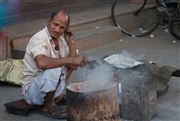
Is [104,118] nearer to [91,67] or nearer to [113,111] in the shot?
[113,111]

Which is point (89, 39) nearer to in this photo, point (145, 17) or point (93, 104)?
point (145, 17)

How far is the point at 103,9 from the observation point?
10.2 meters

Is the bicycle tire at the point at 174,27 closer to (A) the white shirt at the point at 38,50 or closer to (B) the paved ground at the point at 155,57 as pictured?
(B) the paved ground at the point at 155,57

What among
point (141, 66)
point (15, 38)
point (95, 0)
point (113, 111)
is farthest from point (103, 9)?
point (113, 111)

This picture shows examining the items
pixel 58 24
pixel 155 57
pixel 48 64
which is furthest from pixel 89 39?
pixel 48 64

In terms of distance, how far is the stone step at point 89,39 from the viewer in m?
7.11

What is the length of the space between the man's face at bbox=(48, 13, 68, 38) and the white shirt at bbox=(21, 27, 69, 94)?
4.8 inches

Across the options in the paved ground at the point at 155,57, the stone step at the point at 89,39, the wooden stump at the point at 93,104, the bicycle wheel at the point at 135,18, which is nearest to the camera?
the wooden stump at the point at 93,104

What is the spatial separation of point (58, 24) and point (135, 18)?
220 inches

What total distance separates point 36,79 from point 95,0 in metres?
6.93

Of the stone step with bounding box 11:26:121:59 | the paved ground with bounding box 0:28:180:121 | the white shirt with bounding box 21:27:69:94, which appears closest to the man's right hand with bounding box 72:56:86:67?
the white shirt with bounding box 21:27:69:94

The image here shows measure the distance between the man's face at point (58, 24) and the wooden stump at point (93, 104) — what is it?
2.77 ft

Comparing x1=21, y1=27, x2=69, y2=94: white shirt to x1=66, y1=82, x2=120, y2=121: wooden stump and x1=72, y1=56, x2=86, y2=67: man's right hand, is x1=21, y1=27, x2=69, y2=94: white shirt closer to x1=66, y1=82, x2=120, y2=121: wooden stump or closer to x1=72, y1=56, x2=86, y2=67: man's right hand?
x1=72, y1=56, x2=86, y2=67: man's right hand

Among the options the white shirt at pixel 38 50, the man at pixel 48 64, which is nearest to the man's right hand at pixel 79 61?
the man at pixel 48 64
